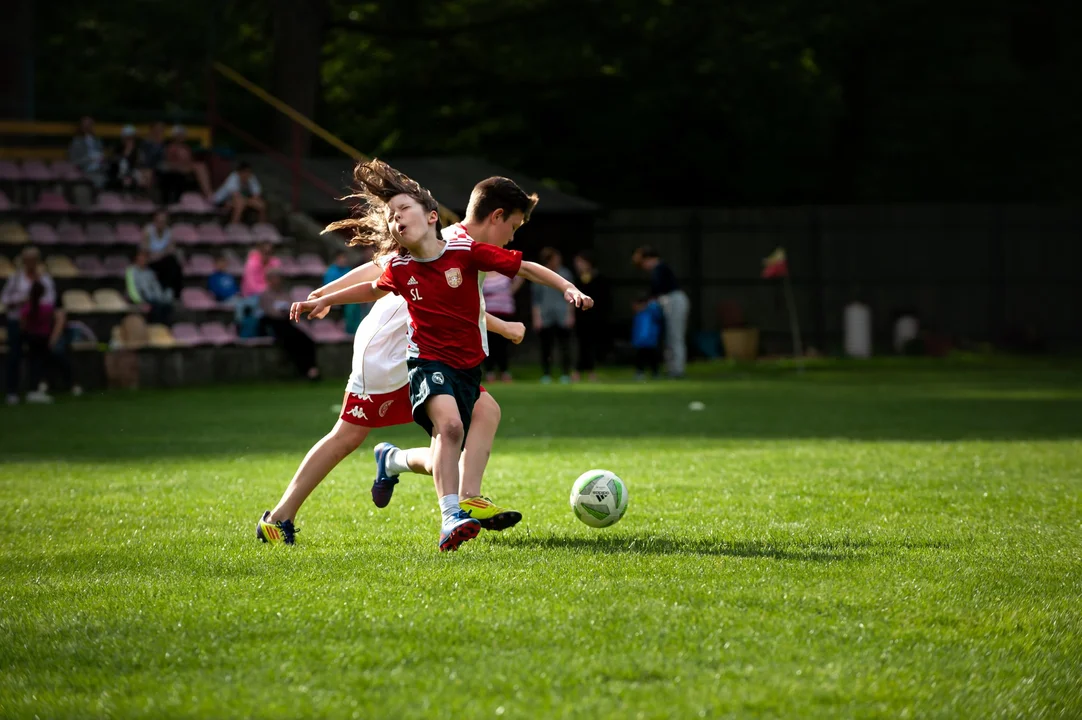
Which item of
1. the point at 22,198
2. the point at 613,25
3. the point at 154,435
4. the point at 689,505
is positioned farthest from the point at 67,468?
the point at 613,25

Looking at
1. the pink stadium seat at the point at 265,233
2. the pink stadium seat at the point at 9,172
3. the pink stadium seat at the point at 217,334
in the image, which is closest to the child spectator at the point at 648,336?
the pink stadium seat at the point at 217,334

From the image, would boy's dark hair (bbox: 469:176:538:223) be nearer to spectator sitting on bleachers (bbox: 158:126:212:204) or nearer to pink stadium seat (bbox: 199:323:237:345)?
pink stadium seat (bbox: 199:323:237:345)

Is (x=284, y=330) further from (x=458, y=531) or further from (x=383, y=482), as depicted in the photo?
(x=458, y=531)

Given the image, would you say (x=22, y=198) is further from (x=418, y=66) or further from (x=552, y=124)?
(x=552, y=124)

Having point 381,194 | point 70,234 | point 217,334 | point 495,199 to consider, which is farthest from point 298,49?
point 381,194

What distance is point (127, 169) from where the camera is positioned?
84.2 feet

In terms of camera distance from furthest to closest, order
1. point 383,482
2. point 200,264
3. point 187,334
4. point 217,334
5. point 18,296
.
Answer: point 200,264 → point 217,334 → point 187,334 → point 18,296 → point 383,482

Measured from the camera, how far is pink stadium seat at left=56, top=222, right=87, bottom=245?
24.1m

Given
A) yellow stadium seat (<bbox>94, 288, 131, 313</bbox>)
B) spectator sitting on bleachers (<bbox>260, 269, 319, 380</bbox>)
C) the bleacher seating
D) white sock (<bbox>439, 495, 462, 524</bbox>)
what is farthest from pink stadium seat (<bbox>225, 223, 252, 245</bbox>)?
white sock (<bbox>439, 495, 462, 524</bbox>)

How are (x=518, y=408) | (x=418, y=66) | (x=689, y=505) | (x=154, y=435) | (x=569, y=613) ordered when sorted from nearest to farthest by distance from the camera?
(x=569, y=613)
(x=689, y=505)
(x=154, y=435)
(x=518, y=408)
(x=418, y=66)

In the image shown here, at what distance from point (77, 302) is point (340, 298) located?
53.9 ft

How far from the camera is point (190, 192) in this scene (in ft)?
87.9

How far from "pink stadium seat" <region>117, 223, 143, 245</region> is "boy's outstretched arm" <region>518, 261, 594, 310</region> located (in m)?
18.3

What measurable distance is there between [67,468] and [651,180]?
89.5 feet
